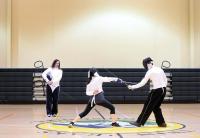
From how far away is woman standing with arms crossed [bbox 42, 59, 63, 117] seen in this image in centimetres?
1368

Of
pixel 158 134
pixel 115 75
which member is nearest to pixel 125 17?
pixel 115 75

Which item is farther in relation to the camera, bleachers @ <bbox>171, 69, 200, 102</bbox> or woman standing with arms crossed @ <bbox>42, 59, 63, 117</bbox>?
bleachers @ <bbox>171, 69, 200, 102</bbox>

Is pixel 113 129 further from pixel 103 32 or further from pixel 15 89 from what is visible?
pixel 103 32

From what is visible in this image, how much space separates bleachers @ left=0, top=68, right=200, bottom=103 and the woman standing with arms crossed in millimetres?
7134

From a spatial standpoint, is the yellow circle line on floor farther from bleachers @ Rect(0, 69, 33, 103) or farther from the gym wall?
the gym wall

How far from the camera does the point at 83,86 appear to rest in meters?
21.1

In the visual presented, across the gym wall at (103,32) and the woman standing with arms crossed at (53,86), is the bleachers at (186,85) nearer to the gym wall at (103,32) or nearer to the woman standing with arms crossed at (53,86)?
the gym wall at (103,32)

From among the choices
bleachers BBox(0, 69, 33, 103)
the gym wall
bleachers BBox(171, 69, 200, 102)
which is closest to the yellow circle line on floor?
bleachers BBox(0, 69, 33, 103)

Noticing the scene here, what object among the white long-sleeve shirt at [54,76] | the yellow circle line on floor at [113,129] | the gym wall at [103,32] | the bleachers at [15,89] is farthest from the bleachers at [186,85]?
the yellow circle line on floor at [113,129]

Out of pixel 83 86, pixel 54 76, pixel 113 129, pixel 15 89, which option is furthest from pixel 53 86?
pixel 15 89

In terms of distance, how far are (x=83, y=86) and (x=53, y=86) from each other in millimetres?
7454

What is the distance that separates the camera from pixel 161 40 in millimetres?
22172

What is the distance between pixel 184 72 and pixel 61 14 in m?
7.12

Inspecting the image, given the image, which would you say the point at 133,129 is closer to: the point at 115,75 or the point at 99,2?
the point at 115,75
